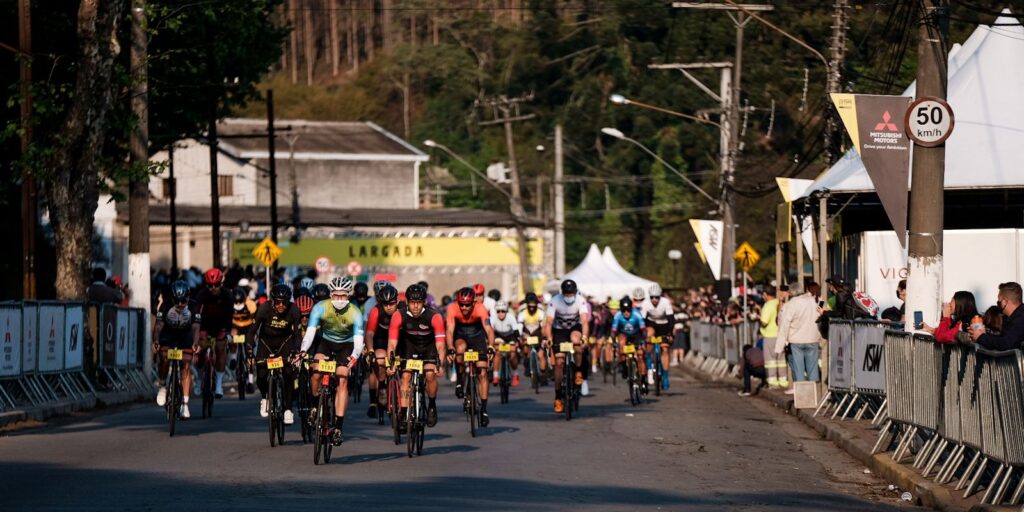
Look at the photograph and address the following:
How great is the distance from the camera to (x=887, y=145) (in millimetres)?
18578

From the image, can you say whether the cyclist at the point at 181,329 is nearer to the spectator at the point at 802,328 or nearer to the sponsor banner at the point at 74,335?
the sponsor banner at the point at 74,335

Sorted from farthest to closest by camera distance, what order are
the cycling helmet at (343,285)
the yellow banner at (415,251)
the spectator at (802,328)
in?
1. the yellow banner at (415,251)
2. the spectator at (802,328)
3. the cycling helmet at (343,285)

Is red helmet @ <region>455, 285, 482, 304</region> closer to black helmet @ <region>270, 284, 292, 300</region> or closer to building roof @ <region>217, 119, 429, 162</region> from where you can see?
black helmet @ <region>270, 284, 292, 300</region>

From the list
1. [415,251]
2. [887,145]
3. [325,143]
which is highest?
[325,143]

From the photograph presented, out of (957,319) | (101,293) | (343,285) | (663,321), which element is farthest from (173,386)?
(663,321)

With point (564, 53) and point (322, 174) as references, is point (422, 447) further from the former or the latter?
point (564, 53)

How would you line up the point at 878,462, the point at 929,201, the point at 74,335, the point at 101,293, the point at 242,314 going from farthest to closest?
the point at 101,293 < the point at 242,314 < the point at 74,335 < the point at 929,201 < the point at 878,462

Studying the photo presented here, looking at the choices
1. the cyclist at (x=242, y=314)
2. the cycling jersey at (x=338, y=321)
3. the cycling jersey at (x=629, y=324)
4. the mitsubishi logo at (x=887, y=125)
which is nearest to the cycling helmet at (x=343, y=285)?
the cycling jersey at (x=338, y=321)

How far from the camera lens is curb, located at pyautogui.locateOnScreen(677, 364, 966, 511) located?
1391cm

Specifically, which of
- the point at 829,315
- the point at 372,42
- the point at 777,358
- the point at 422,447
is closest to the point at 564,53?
the point at 372,42

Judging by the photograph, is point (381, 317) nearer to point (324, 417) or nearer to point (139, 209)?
point (324, 417)

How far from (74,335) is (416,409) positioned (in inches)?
397

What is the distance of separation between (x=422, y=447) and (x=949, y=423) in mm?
5784

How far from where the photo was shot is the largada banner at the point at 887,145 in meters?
18.4
